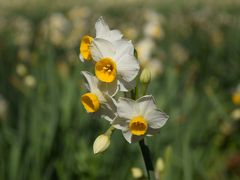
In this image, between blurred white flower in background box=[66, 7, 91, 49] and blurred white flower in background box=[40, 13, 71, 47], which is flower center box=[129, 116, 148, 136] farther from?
blurred white flower in background box=[66, 7, 91, 49]

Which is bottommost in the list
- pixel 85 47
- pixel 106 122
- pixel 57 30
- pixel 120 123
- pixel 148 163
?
pixel 106 122

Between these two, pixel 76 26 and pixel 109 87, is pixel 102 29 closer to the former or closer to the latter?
pixel 109 87

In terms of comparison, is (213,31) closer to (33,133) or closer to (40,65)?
(40,65)

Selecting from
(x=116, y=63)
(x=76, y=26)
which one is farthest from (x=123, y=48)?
(x=76, y=26)

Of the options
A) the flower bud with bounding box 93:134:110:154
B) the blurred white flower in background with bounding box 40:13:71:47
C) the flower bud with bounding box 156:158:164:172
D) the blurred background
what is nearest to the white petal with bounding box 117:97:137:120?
the flower bud with bounding box 93:134:110:154

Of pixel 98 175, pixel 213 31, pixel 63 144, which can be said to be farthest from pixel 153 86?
pixel 213 31

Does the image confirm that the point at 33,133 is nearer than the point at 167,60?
Yes

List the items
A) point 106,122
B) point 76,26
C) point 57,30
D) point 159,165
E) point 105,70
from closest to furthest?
point 105,70 < point 159,165 < point 106,122 < point 57,30 < point 76,26

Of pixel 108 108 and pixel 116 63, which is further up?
pixel 116 63
